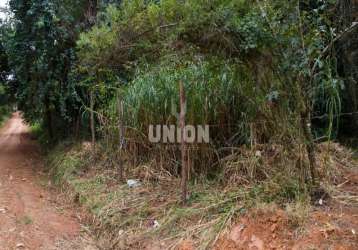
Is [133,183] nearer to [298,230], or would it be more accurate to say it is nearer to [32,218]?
[32,218]

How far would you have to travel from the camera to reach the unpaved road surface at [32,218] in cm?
414

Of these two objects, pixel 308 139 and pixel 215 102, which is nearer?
pixel 308 139

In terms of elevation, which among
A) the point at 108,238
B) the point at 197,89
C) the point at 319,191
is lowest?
the point at 108,238

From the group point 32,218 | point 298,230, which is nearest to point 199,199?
point 298,230

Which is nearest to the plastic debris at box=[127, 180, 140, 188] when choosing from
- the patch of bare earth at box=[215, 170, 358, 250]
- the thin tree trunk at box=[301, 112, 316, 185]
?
the patch of bare earth at box=[215, 170, 358, 250]

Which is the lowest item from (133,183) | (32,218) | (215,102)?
(32,218)

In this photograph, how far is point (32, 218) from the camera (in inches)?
191

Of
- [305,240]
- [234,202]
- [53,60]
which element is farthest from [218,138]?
[53,60]

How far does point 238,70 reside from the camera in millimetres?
4367

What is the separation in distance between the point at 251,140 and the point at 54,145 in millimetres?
7179

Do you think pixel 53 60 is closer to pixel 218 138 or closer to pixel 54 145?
pixel 54 145

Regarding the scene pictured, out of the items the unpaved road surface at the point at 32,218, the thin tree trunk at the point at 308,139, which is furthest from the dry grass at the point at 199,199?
the unpaved road surface at the point at 32,218

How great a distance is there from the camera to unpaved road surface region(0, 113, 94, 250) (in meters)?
4.14

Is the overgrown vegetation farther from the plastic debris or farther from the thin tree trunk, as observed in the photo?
the plastic debris
